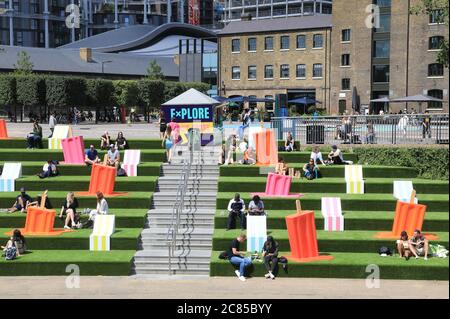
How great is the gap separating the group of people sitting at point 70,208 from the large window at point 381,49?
1863 inches

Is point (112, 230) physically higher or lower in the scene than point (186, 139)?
lower

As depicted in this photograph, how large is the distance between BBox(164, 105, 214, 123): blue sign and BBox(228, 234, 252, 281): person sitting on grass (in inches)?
446

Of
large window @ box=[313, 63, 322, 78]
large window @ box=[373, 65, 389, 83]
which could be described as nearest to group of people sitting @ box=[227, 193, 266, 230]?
large window @ box=[373, 65, 389, 83]

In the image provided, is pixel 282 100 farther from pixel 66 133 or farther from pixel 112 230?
pixel 112 230

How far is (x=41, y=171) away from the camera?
2817 cm

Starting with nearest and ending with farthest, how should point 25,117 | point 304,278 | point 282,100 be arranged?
point 304,278
point 282,100
point 25,117

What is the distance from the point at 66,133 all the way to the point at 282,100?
15285mm

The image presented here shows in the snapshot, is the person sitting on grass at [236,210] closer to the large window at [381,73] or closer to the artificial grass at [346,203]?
the artificial grass at [346,203]

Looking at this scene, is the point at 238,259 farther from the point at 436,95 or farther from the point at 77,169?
the point at 436,95

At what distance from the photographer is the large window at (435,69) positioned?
6094 centimetres

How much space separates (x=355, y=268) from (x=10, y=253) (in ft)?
32.5

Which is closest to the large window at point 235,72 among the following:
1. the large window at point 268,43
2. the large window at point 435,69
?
the large window at point 268,43

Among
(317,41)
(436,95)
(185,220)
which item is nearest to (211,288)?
(185,220)
